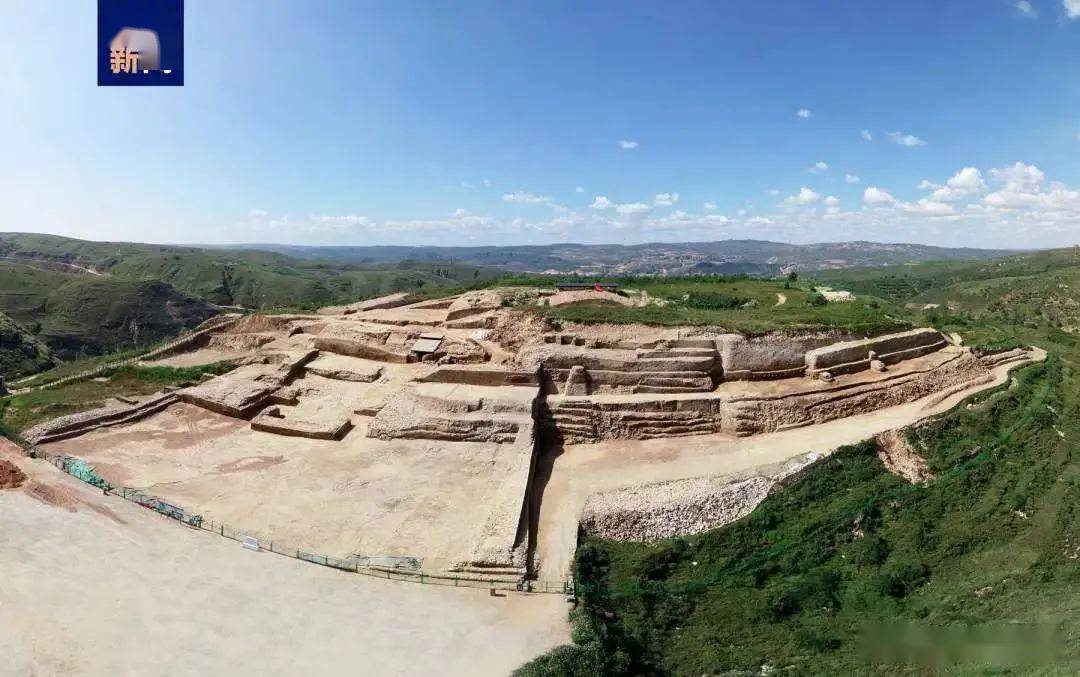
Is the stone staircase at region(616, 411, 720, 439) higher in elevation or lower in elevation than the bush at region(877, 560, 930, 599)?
higher

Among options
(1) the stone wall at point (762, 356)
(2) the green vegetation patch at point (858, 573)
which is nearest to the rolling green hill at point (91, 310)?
(1) the stone wall at point (762, 356)

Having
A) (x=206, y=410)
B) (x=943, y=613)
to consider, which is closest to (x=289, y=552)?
(x=206, y=410)

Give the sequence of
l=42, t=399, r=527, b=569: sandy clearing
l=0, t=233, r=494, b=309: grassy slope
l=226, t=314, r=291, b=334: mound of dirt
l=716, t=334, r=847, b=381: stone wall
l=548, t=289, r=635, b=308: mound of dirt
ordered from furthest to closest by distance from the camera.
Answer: l=0, t=233, r=494, b=309: grassy slope → l=226, t=314, r=291, b=334: mound of dirt → l=548, t=289, r=635, b=308: mound of dirt → l=716, t=334, r=847, b=381: stone wall → l=42, t=399, r=527, b=569: sandy clearing

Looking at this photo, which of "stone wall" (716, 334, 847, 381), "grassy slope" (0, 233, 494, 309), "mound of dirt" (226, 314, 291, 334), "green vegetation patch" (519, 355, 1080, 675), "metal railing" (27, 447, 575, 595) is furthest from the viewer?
"grassy slope" (0, 233, 494, 309)

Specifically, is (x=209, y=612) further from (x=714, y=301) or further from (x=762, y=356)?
(x=714, y=301)

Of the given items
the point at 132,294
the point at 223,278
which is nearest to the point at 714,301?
the point at 132,294

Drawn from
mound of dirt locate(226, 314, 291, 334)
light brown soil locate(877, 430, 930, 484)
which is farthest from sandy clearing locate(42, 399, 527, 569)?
light brown soil locate(877, 430, 930, 484)

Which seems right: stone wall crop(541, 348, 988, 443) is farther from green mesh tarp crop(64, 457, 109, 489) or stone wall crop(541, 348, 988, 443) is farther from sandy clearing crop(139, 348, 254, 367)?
sandy clearing crop(139, 348, 254, 367)

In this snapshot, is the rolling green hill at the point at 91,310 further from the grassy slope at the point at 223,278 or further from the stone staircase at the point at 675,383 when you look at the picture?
the stone staircase at the point at 675,383
